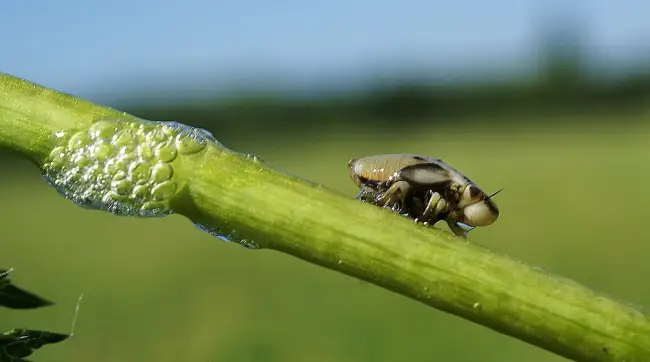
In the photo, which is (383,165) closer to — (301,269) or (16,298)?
(16,298)

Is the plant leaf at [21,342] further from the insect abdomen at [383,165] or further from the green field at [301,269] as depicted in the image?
the green field at [301,269]

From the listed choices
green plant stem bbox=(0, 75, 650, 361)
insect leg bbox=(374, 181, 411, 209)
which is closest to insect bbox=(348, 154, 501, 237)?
insect leg bbox=(374, 181, 411, 209)

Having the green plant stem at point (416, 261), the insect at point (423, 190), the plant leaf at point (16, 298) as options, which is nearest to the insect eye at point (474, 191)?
the insect at point (423, 190)

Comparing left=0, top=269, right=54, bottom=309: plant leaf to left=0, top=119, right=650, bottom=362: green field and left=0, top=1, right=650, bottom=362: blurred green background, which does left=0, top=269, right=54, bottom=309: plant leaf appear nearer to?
left=0, top=1, right=650, bottom=362: blurred green background

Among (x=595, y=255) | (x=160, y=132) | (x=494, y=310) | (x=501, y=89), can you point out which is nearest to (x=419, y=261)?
(x=494, y=310)

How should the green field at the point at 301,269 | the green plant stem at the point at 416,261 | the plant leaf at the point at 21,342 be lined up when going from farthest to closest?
the green field at the point at 301,269 → the plant leaf at the point at 21,342 → the green plant stem at the point at 416,261

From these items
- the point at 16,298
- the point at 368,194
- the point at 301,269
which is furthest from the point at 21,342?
the point at 301,269
